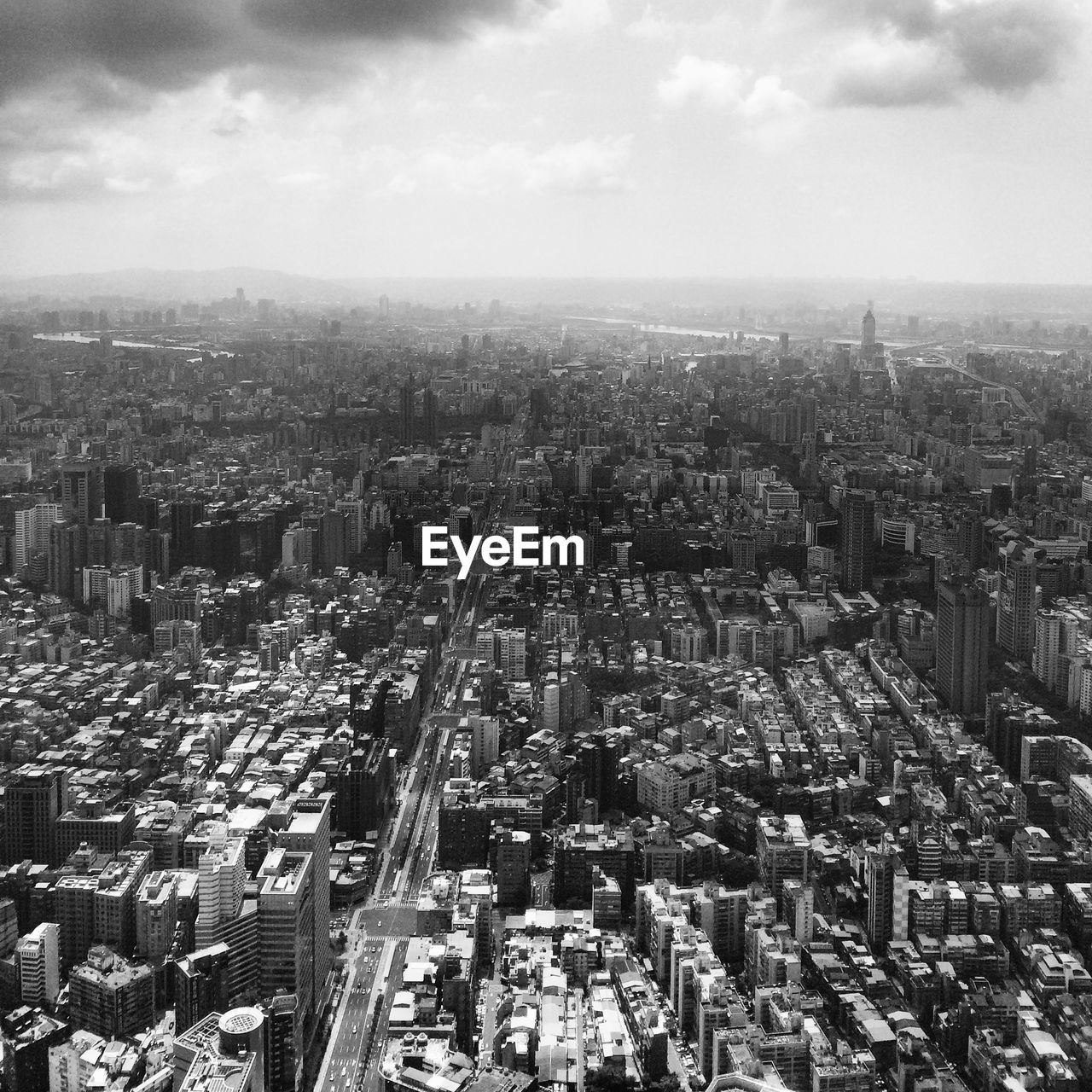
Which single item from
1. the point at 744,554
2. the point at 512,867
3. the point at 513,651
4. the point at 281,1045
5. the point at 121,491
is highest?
the point at 121,491

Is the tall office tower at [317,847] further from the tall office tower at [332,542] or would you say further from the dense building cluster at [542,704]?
Result: the tall office tower at [332,542]

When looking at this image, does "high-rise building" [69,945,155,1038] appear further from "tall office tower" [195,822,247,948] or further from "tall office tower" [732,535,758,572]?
"tall office tower" [732,535,758,572]

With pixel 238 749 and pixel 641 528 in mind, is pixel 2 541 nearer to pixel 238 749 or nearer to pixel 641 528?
pixel 238 749

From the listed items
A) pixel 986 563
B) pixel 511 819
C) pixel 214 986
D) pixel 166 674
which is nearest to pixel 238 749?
pixel 166 674

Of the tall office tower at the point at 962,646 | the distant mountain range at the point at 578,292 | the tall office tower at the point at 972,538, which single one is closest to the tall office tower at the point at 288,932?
the tall office tower at the point at 962,646

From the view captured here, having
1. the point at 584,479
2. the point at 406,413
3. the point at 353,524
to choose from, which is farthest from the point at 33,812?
the point at 584,479

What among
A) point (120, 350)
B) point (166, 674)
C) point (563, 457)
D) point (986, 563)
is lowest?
point (166, 674)

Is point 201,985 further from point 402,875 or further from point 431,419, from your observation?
point 431,419

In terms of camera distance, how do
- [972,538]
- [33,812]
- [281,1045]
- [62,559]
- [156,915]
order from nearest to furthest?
1. [281,1045]
2. [156,915]
3. [33,812]
4. [972,538]
5. [62,559]
